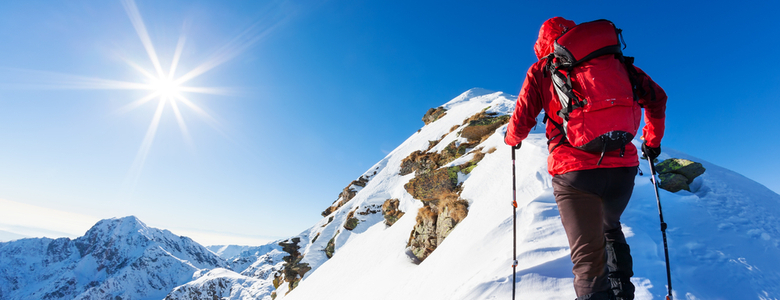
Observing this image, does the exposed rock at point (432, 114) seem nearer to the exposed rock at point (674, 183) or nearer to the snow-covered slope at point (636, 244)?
the snow-covered slope at point (636, 244)

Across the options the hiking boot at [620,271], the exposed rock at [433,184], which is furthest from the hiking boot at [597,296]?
the exposed rock at [433,184]

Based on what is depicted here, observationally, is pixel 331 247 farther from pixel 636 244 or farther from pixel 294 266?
pixel 636 244

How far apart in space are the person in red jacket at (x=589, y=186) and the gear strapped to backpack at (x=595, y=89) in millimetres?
168

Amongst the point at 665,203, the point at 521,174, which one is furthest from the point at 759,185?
the point at 521,174

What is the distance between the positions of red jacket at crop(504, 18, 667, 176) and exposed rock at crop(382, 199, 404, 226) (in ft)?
50.1

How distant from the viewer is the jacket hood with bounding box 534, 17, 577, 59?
2512mm

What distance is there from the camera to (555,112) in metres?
2.58

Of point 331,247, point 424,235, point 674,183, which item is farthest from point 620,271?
point 331,247

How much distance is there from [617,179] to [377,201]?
22498 mm

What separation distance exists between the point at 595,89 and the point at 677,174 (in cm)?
723

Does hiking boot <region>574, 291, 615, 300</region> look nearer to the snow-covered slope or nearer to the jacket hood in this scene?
the snow-covered slope

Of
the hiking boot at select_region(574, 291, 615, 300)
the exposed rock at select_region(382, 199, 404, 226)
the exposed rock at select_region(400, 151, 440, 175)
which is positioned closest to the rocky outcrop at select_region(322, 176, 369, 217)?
the exposed rock at select_region(400, 151, 440, 175)

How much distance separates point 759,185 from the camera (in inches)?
265

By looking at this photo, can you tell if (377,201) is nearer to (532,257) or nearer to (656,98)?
(532,257)
